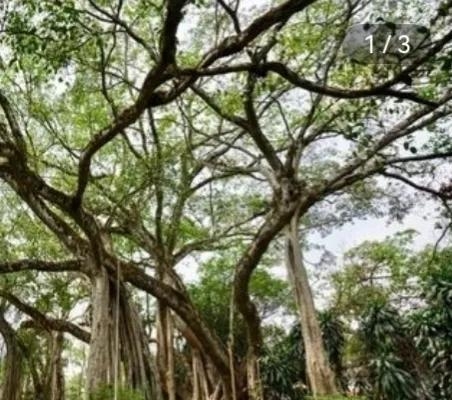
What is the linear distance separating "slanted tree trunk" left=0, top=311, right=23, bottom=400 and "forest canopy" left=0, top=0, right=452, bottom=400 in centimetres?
2

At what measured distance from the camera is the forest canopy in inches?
148

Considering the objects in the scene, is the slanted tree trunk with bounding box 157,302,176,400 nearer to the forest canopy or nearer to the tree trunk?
the forest canopy

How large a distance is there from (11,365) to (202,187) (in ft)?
11.0

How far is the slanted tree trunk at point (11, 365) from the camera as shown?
22.9ft

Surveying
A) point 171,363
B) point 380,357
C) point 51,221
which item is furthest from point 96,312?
point 380,357

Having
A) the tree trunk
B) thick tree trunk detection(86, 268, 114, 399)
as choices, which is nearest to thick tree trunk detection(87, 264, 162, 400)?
thick tree trunk detection(86, 268, 114, 399)

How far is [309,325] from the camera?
5.77 m

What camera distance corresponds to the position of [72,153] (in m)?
6.53

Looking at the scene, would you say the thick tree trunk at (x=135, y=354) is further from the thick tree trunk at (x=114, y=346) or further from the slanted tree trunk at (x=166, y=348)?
the slanted tree trunk at (x=166, y=348)

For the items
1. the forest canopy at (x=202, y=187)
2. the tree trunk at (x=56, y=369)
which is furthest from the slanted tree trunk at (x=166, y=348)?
the tree trunk at (x=56, y=369)

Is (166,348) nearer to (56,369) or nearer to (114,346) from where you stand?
(114,346)

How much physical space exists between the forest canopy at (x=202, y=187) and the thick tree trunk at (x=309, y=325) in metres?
0.02

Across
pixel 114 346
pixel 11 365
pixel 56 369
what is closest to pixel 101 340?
pixel 114 346

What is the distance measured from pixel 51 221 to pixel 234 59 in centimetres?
233
